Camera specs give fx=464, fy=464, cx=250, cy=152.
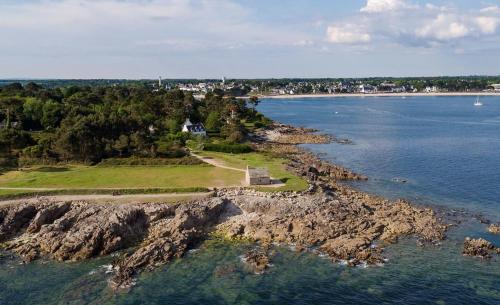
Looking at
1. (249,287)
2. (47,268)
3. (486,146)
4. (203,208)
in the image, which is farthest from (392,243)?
(486,146)

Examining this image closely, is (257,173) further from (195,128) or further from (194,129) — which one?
(195,128)

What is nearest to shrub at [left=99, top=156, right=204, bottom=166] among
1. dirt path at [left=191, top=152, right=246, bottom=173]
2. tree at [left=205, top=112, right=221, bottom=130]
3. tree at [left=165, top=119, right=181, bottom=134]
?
dirt path at [left=191, top=152, right=246, bottom=173]

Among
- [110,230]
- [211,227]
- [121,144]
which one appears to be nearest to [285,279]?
[211,227]

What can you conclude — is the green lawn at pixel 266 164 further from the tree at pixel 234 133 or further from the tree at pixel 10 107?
the tree at pixel 10 107

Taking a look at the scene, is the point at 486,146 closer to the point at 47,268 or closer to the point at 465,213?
the point at 465,213

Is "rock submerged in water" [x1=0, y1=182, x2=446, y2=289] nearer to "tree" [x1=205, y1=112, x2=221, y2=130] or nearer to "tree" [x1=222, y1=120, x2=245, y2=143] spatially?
"tree" [x1=222, y1=120, x2=245, y2=143]

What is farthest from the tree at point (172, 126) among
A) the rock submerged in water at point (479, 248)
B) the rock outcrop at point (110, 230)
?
the rock submerged in water at point (479, 248)
